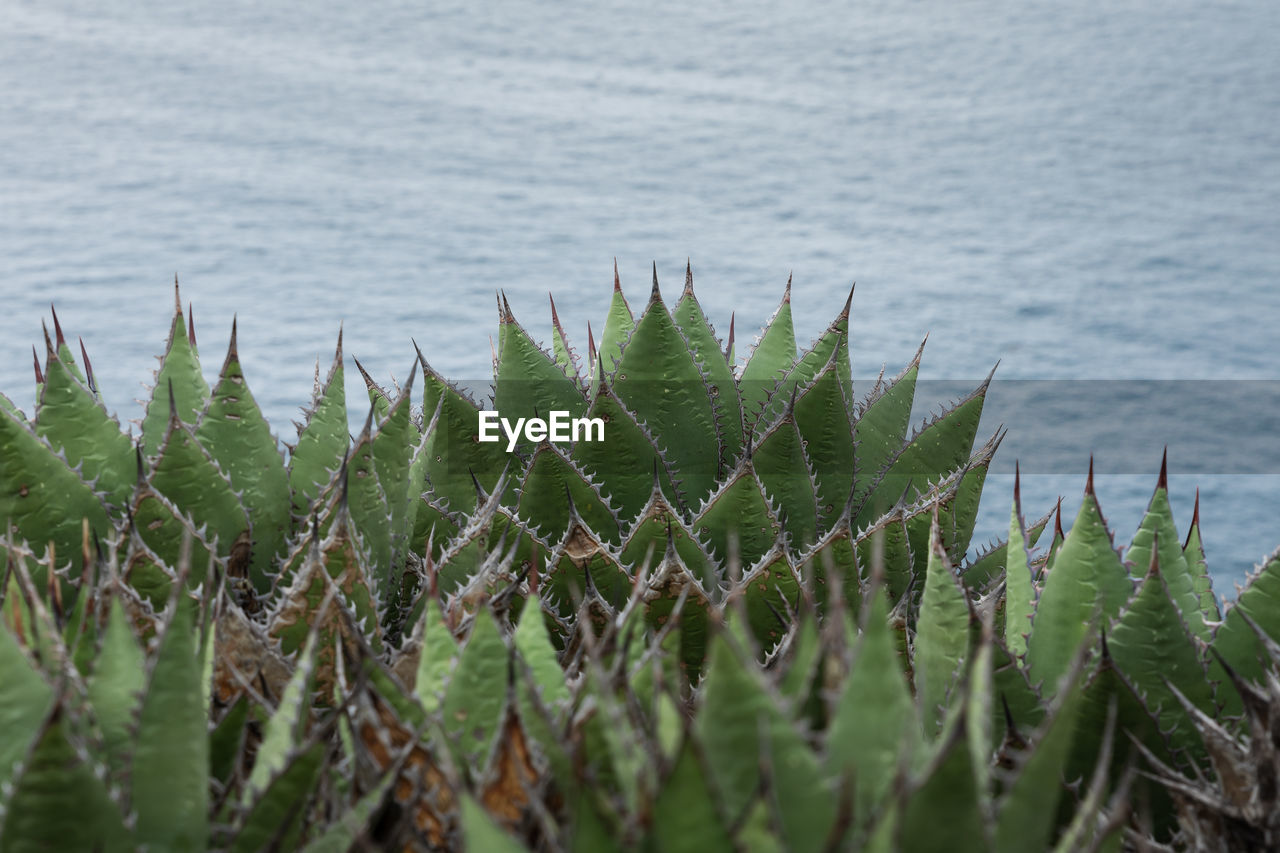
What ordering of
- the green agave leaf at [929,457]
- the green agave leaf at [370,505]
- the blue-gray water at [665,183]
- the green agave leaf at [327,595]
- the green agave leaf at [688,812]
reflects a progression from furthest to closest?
the blue-gray water at [665,183] → the green agave leaf at [929,457] → the green agave leaf at [370,505] → the green agave leaf at [327,595] → the green agave leaf at [688,812]

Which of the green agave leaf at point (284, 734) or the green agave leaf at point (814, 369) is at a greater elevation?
the green agave leaf at point (814, 369)

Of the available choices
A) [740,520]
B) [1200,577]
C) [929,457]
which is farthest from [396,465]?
[1200,577]

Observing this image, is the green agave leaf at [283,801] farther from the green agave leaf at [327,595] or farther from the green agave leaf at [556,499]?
the green agave leaf at [556,499]

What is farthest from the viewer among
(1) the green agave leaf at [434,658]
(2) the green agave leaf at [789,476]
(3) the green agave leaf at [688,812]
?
(2) the green agave leaf at [789,476]

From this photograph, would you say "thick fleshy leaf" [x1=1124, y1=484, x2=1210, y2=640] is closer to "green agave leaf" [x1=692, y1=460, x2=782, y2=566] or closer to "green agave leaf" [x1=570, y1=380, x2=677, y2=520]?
"green agave leaf" [x1=692, y1=460, x2=782, y2=566]

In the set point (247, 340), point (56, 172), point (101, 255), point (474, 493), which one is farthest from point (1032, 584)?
point (56, 172)

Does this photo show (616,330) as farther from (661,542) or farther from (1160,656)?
(1160,656)

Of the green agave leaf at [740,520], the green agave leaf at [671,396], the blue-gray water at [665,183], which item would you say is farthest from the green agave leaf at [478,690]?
the blue-gray water at [665,183]

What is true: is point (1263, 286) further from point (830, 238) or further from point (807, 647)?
point (807, 647)

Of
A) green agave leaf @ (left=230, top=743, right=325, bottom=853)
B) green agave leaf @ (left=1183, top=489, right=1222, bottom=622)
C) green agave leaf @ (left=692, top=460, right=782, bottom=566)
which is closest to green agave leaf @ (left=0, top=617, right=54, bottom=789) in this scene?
green agave leaf @ (left=230, top=743, right=325, bottom=853)
